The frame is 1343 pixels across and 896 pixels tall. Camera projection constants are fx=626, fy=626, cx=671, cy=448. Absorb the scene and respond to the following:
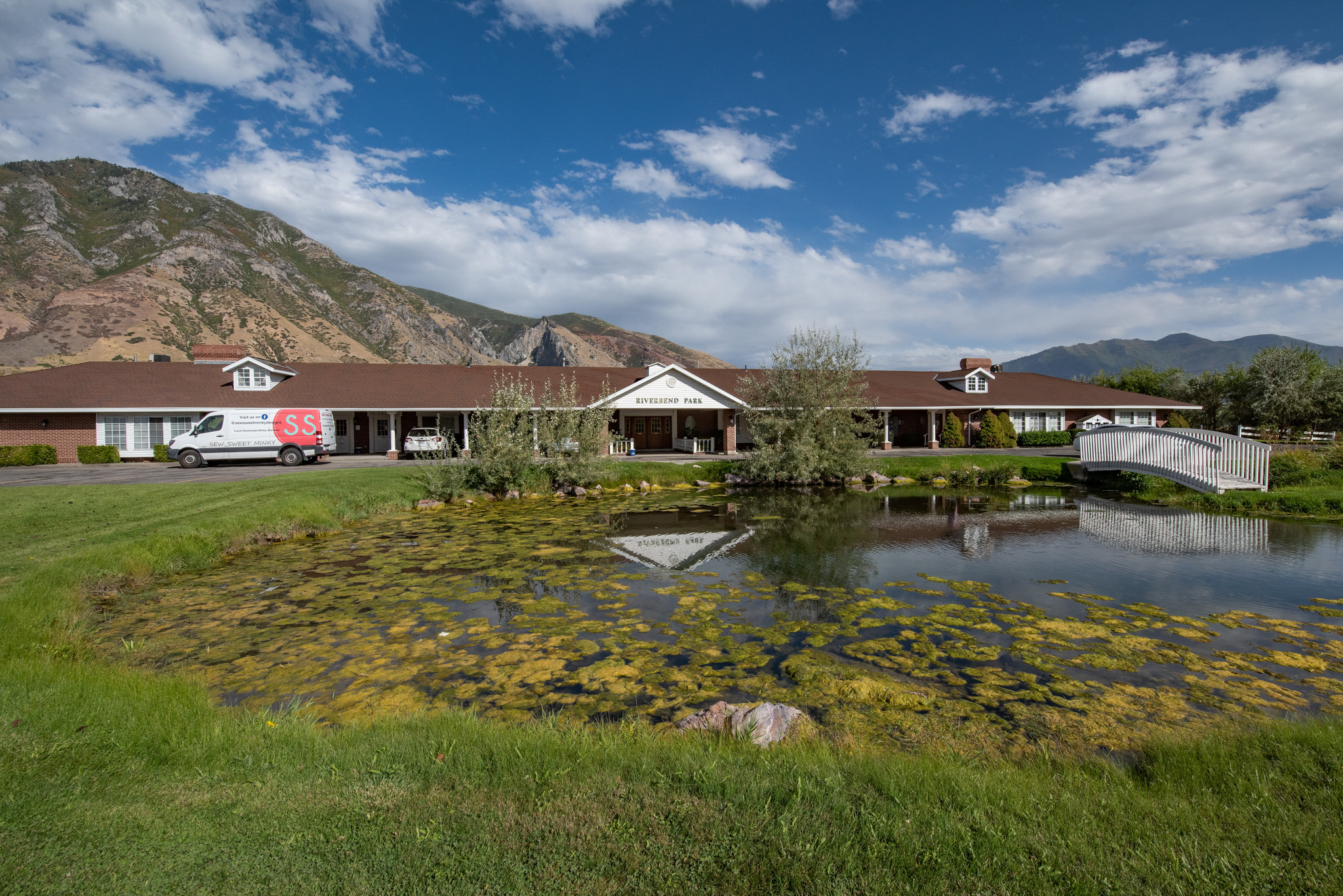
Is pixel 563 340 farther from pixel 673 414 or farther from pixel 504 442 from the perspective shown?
pixel 504 442

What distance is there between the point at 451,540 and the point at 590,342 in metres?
161

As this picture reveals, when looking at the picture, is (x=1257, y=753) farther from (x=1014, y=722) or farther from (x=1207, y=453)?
(x=1207, y=453)

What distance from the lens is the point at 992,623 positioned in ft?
28.6

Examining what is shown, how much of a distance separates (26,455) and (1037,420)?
5157 cm

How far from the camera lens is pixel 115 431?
29062mm

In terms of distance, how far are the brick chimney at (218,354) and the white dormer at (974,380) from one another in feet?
140

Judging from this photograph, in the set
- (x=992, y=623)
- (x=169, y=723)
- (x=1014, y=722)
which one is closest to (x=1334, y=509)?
(x=992, y=623)

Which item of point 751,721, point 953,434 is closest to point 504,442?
point 751,721

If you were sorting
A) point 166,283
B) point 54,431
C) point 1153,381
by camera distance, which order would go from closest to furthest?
point 54,431 < point 1153,381 < point 166,283

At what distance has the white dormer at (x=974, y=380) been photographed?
39344mm

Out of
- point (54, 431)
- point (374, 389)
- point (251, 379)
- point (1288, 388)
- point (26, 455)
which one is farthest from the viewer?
point (1288, 388)

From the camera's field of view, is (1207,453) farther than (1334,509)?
Yes

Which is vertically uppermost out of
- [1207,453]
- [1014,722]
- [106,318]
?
[106,318]

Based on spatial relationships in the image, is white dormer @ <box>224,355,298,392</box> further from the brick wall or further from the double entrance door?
the double entrance door
